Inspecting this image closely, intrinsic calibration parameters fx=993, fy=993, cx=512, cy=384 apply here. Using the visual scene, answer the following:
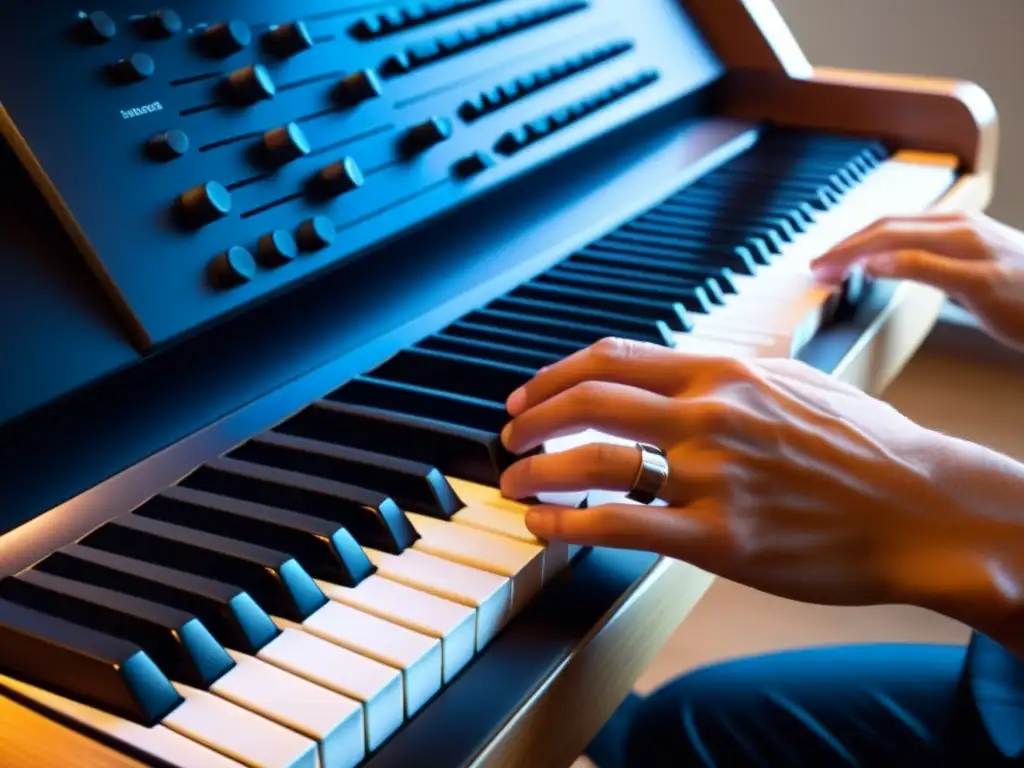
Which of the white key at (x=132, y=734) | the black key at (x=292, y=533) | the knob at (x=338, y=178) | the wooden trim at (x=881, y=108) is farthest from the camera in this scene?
the wooden trim at (x=881, y=108)

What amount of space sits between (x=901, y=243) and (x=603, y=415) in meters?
0.50

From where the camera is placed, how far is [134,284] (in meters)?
0.56

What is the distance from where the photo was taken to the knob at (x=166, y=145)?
0.60m

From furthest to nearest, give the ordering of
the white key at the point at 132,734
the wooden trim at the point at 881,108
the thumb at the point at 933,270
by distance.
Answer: the wooden trim at the point at 881,108 → the thumb at the point at 933,270 → the white key at the point at 132,734

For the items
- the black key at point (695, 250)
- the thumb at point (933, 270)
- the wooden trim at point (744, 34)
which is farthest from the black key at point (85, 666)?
the wooden trim at point (744, 34)

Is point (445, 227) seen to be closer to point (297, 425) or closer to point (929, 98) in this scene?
point (297, 425)

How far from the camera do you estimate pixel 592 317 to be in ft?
2.47

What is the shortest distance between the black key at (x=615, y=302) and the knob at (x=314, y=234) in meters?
0.18

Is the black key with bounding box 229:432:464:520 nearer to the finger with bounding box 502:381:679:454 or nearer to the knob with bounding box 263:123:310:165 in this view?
the finger with bounding box 502:381:679:454

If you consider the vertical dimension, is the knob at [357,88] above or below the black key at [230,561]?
above

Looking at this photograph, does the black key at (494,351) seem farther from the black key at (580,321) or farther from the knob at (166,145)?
the knob at (166,145)

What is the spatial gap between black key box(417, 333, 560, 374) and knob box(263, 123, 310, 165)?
16 centimetres

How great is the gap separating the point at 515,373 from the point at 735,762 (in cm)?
45

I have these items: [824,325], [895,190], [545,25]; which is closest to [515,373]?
[824,325]
